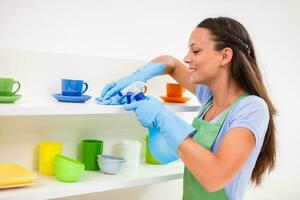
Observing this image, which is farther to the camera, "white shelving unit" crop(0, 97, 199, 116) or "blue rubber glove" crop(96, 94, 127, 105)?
"blue rubber glove" crop(96, 94, 127, 105)

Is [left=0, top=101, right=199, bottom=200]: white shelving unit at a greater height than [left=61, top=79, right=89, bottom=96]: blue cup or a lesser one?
lesser

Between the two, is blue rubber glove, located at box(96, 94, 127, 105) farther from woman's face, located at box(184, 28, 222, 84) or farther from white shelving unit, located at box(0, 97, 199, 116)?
woman's face, located at box(184, 28, 222, 84)

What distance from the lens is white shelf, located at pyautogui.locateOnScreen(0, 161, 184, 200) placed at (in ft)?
3.81

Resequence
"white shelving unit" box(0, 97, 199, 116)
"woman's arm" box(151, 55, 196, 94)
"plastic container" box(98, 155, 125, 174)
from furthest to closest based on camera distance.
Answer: "woman's arm" box(151, 55, 196, 94) < "plastic container" box(98, 155, 125, 174) < "white shelving unit" box(0, 97, 199, 116)

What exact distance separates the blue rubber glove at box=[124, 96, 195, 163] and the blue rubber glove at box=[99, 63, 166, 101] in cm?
9

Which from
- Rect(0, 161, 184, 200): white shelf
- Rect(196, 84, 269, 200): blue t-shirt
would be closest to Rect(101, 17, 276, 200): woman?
Rect(196, 84, 269, 200): blue t-shirt

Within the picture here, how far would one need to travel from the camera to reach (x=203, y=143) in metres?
1.33

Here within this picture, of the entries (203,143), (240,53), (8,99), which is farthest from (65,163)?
(240,53)

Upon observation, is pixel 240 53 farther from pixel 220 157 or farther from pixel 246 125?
pixel 220 157

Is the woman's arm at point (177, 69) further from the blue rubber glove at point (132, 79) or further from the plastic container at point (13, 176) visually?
the plastic container at point (13, 176)

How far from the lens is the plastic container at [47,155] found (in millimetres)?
1377

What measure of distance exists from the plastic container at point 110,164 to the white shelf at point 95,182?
0.7 inches

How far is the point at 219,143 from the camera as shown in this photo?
→ 4.28 ft

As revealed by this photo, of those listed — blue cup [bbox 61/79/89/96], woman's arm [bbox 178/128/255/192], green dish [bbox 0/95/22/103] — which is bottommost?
woman's arm [bbox 178/128/255/192]
